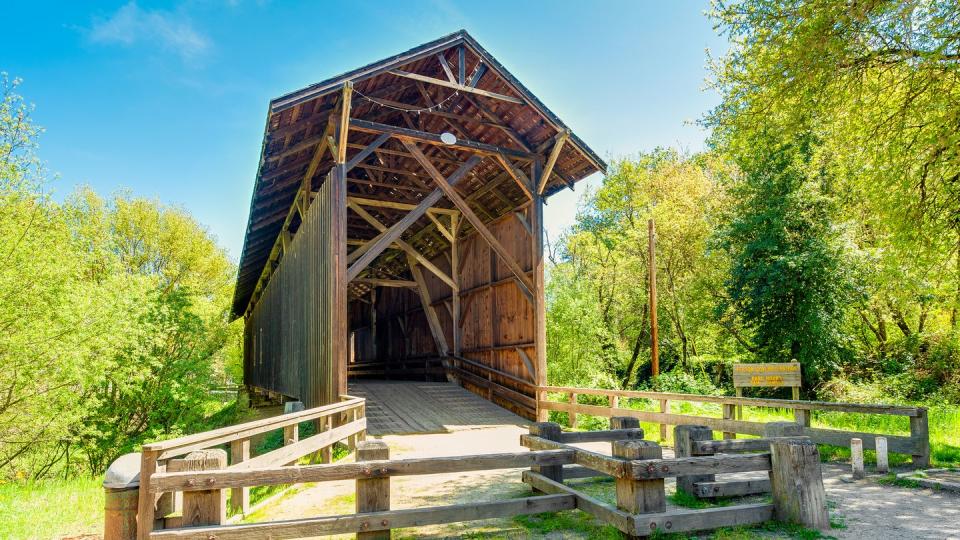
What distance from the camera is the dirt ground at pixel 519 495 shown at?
420cm

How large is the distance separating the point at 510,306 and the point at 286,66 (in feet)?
24.2

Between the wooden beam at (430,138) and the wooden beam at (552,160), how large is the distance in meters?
0.57

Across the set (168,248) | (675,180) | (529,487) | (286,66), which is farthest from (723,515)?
(168,248)

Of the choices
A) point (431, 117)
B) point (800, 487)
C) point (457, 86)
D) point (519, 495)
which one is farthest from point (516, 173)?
point (800, 487)

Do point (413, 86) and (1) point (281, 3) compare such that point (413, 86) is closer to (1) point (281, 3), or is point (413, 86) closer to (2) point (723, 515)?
(1) point (281, 3)

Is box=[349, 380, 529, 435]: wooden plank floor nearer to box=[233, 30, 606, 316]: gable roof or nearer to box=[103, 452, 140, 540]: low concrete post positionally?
box=[233, 30, 606, 316]: gable roof

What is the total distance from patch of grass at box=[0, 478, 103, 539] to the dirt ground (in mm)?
2009

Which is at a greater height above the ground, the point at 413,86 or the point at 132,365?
the point at 413,86

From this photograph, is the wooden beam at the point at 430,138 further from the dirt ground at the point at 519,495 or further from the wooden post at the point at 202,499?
the wooden post at the point at 202,499

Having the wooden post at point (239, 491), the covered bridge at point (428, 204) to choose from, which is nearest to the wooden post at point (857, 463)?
the wooden post at point (239, 491)

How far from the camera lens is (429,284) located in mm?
17094

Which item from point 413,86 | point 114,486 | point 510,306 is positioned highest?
point 413,86

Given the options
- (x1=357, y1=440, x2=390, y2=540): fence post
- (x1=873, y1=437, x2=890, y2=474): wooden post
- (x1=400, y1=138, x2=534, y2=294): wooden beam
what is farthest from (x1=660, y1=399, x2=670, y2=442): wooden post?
(x1=357, y1=440, x2=390, y2=540): fence post

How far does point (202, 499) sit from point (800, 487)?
3890 mm
